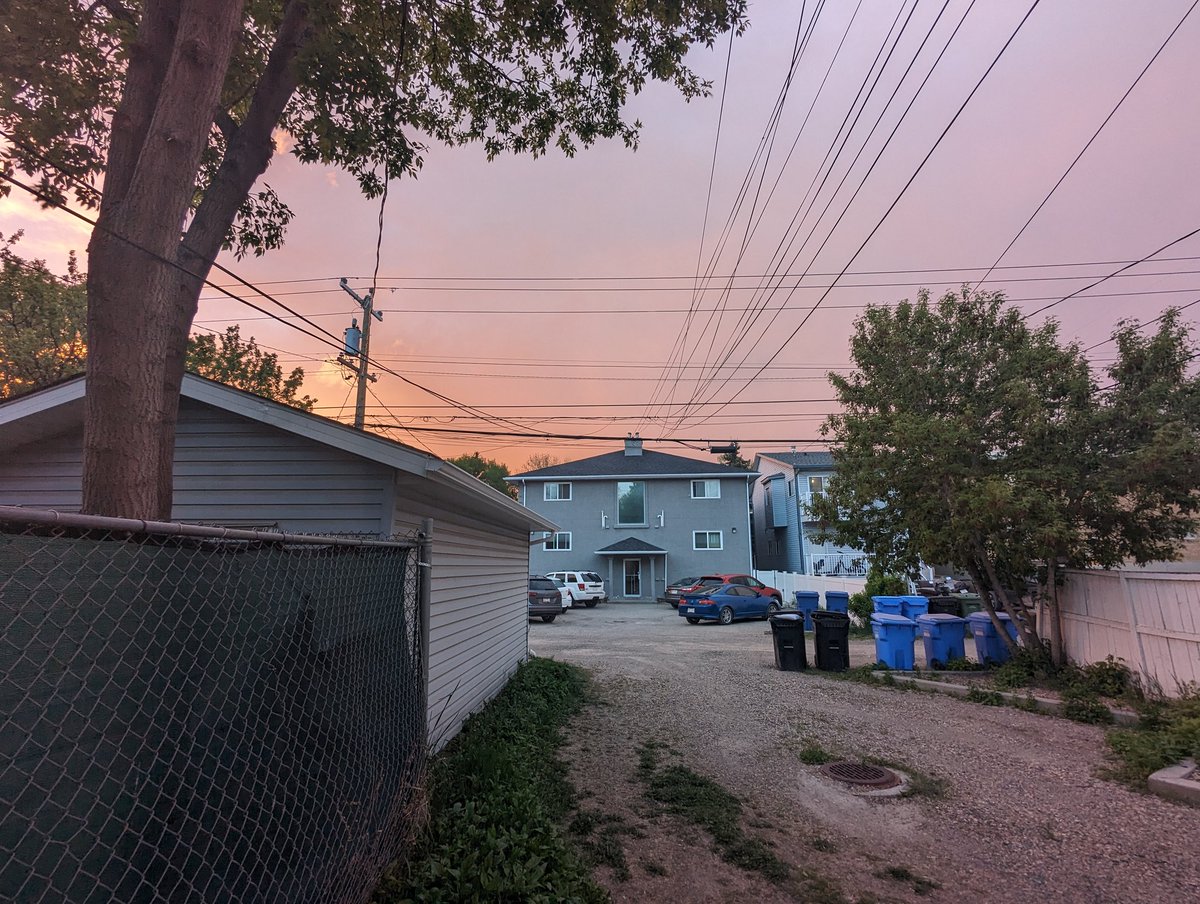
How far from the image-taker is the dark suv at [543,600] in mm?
20750

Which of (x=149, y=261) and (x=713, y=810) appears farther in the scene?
(x=713, y=810)

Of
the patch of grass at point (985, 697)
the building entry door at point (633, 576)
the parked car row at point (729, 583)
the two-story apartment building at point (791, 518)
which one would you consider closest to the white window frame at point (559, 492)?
the building entry door at point (633, 576)

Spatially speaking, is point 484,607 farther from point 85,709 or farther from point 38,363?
point 38,363

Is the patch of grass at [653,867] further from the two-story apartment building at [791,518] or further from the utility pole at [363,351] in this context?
the two-story apartment building at [791,518]

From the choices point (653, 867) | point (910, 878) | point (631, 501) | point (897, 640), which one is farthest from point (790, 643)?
point (631, 501)

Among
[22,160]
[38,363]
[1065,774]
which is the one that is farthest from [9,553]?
[38,363]

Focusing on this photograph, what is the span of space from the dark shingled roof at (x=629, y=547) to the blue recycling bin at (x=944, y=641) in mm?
19153

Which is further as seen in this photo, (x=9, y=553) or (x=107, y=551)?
(x=107, y=551)

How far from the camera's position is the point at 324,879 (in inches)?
97.2

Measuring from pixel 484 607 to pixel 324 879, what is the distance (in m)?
5.31

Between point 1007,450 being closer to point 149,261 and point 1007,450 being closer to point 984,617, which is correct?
point 984,617

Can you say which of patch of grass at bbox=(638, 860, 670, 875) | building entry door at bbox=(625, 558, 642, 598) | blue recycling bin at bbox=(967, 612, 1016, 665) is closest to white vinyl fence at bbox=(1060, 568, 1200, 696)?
blue recycling bin at bbox=(967, 612, 1016, 665)

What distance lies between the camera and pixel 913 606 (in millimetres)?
12344

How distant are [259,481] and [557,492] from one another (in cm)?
2584
